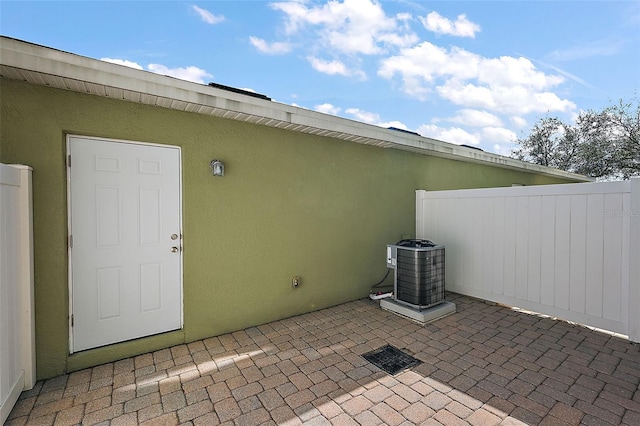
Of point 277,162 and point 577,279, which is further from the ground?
point 277,162

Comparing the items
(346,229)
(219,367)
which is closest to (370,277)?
(346,229)

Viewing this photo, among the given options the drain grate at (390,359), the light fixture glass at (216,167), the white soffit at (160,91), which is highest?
the white soffit at (160,91)

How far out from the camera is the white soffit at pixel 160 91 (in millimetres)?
2275

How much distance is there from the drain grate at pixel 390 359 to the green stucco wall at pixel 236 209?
144cm

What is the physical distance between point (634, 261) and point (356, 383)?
10.9 ft

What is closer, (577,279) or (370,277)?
(577,279)

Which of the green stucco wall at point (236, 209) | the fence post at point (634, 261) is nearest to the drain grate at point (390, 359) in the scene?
the green stucco wall at point (236, 209)

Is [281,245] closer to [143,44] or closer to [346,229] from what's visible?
[346,229]

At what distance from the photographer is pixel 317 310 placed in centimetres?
433

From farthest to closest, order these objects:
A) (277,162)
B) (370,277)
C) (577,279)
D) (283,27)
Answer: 1. (283,27)
2. (370,277)
3. (277,162)
4. (577,279)

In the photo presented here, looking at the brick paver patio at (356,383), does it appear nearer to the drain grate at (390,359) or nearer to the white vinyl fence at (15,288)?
the drain grate at (390,359)

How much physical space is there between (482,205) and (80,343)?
5.44 meters

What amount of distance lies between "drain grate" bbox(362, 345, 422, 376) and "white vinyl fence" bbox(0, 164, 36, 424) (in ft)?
9.43

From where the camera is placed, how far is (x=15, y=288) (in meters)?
2.27
